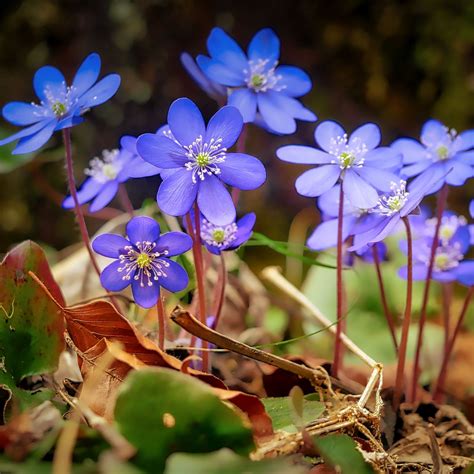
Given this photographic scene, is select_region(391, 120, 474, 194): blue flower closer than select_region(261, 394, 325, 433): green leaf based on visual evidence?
No

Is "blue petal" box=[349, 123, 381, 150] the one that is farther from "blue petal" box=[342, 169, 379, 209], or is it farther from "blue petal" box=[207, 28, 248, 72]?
"blue petal" box=[207, 28, 248, 72]

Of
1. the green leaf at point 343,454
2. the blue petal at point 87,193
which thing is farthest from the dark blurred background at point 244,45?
the green leaf at point 343,454

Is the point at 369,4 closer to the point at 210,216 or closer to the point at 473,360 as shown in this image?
the point at 473,360

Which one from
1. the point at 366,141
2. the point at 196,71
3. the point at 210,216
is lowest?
the point at 210,216

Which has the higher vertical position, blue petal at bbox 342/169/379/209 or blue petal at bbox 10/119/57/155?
blue petal at bbox 10/119/57/155

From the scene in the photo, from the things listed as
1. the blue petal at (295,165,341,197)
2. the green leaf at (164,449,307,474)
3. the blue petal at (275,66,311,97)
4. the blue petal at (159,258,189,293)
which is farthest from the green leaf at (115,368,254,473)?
the blue petal at (275,66,311,97)

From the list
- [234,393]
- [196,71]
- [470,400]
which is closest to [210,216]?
[234,393]

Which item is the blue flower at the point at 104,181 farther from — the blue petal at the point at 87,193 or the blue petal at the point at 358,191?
the blue petal at the point at 358,191
